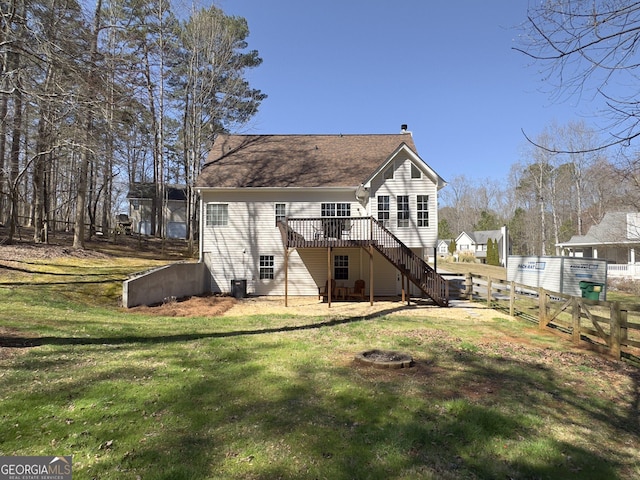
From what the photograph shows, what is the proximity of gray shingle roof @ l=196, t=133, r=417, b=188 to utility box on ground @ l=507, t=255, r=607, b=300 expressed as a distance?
840 centimetres

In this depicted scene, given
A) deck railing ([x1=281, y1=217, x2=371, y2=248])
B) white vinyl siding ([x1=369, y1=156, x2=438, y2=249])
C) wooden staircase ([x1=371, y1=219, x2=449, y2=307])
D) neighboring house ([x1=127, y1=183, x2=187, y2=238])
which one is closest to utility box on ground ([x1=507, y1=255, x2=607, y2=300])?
wooden staircase ([x1=371, y1=219, x2=449, y2=307])

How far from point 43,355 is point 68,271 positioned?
31.7ft

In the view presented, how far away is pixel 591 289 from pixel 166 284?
17433 mm

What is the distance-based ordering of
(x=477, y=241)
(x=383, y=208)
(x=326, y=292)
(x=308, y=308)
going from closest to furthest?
(x=308, y=308) → (x=326, y=292) → (x=383, y=208) → (x=477, y=241)

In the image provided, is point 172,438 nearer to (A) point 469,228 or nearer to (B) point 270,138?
(B) point 270,138

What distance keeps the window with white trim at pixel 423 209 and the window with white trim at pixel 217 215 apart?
935 centimetres

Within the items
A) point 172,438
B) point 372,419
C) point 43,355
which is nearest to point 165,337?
point 43,355

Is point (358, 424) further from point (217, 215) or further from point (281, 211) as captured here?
point (217, 215)

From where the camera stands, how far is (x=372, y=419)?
4.19 metres

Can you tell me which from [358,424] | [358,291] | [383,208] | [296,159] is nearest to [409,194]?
[383,208]

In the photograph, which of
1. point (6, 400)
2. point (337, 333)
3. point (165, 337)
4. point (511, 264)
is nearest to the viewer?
point (6, 400)

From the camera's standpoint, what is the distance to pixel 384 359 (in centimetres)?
640

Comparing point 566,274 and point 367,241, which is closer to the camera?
point 367,241

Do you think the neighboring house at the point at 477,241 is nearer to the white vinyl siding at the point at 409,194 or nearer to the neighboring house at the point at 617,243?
the neighboring house at the point at 617,243
